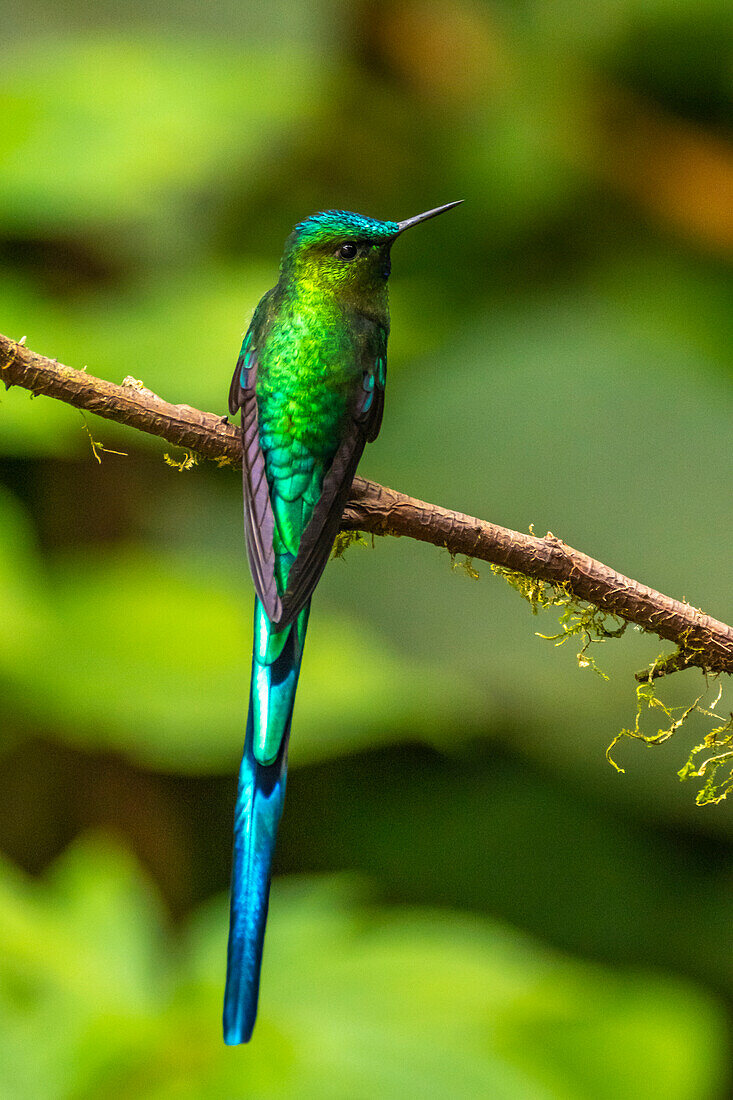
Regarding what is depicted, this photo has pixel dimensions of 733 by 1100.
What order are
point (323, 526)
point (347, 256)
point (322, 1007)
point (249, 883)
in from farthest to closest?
point (322, 1007), point (347, 256), point (323, 526), point (249, 883)

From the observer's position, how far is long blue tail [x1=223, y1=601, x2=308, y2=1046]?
1.43 metres

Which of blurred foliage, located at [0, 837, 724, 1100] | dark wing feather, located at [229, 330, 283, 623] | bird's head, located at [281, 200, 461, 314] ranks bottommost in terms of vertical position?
blurred foliage, located at [0, 837, 724, 1100]

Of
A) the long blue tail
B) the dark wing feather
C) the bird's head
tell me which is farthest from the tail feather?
the bird's head

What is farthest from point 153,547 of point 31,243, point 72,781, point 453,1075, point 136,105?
point 453,1075

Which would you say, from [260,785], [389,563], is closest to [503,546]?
[260,785]

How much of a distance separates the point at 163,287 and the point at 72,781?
142 cm

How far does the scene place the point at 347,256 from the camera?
184cm

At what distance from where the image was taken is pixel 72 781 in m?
3.05

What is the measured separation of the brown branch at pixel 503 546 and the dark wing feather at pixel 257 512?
129 millimetres

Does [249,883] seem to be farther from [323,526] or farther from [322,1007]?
[322,1007]

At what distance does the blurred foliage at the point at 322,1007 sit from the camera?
2152 mm

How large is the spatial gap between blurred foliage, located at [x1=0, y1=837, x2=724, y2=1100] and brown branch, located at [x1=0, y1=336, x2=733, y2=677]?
46.2 inches

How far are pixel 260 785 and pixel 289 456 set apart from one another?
44 centimetres

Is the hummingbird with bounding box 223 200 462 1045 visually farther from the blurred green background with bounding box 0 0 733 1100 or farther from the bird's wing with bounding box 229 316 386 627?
the blurred green background with bounding box 0 0 733 1100
